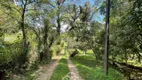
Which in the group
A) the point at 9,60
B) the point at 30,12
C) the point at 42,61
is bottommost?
the point at 42,61

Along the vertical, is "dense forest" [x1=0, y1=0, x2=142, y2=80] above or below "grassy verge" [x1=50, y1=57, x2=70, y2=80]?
above

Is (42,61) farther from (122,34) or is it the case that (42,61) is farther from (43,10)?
(122,34)

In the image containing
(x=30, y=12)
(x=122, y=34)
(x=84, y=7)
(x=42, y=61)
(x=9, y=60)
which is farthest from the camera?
(x=84, y=7)

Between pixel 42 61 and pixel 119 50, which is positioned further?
pixel 42 61

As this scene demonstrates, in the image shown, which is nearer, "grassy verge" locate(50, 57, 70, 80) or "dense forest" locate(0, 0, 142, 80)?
"dense forest" locate(0, 0, 142, 80)

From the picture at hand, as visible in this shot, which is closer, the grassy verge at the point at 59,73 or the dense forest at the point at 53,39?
the dense forest at the point at 53,39

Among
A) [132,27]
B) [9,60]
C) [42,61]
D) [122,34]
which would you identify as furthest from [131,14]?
[42,61]

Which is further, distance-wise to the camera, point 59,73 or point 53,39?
point 53,39

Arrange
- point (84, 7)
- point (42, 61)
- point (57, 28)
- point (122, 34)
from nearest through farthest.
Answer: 1. point (122, 34)
2. point (42, 61)
3. point (57, 28)
4. point (84, 7)

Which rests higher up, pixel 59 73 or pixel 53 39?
pixel 53 39

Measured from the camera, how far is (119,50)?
587 inches

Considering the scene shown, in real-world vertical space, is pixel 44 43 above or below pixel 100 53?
above

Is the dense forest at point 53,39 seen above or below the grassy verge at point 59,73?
above

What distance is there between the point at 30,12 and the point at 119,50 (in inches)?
341
